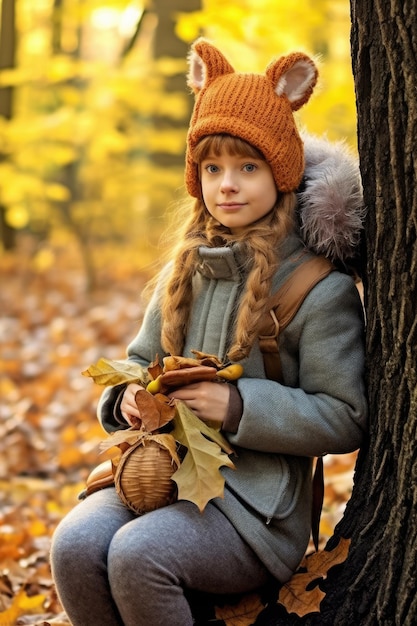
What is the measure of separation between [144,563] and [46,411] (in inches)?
166

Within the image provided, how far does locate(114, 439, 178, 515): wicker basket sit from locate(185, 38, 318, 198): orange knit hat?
3.12 ft

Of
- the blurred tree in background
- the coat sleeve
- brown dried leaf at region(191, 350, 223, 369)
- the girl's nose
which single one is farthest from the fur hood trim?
the blurred tree in background

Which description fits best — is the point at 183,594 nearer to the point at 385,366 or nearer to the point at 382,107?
the point at 385,366

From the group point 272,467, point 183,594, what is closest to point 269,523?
point 272,467

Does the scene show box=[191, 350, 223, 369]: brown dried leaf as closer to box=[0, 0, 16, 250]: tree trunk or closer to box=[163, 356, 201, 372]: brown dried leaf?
box=[163, 356, 201, 372]: brown dried leaf

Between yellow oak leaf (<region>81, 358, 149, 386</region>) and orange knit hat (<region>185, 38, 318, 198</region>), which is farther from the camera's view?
yellow oak leaf (<region>81, 358, 149, 386</region>)

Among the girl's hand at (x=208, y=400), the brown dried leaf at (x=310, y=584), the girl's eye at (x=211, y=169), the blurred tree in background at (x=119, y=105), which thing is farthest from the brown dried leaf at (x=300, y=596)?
the blurred tree in background at (x=119, y=105)

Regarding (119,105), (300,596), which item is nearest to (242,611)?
(300,596)

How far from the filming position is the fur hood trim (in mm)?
2619

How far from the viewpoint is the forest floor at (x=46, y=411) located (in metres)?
3.63

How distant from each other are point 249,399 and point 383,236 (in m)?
0.64

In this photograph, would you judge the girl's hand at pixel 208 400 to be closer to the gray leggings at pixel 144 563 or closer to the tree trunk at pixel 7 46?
the gray leggings at pixel 144 563

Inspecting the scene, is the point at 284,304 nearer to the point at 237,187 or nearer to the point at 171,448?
the point at 237,187

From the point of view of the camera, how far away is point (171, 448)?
2.45 metres
